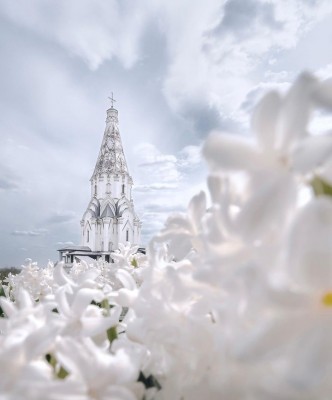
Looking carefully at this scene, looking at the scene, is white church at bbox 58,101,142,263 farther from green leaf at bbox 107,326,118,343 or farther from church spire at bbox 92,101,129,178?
green leaf at bbox 107,326,118,343

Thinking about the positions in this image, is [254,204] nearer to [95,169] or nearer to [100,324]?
[100,324]

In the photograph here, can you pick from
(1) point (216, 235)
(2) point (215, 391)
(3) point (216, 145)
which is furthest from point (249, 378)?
(3) point (216, 145)

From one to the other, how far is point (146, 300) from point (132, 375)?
148mm

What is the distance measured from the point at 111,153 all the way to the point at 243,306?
41.3 m

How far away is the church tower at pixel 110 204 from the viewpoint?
38.2 metres

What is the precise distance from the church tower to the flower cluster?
36925mm

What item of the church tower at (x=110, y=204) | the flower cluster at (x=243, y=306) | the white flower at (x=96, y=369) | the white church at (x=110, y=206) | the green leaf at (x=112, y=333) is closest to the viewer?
the flower cluster at (x=243, y=306)

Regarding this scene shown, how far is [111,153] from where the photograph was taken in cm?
4081

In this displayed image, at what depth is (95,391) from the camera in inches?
19.3

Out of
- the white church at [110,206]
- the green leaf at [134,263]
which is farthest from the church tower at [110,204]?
the green leaf at [134,263]

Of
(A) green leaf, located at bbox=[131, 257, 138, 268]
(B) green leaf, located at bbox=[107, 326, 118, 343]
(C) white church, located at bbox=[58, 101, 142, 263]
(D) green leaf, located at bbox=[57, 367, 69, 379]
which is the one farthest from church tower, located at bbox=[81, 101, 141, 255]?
(D) green leaf, located at bbox=[57, 367, 69, 379]

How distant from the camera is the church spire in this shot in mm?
40156

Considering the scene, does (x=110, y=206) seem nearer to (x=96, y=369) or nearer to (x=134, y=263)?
(x=134, y=263)

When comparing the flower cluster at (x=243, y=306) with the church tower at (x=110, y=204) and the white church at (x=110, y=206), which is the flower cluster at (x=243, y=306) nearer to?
the church tower at (x=110, y=204)
